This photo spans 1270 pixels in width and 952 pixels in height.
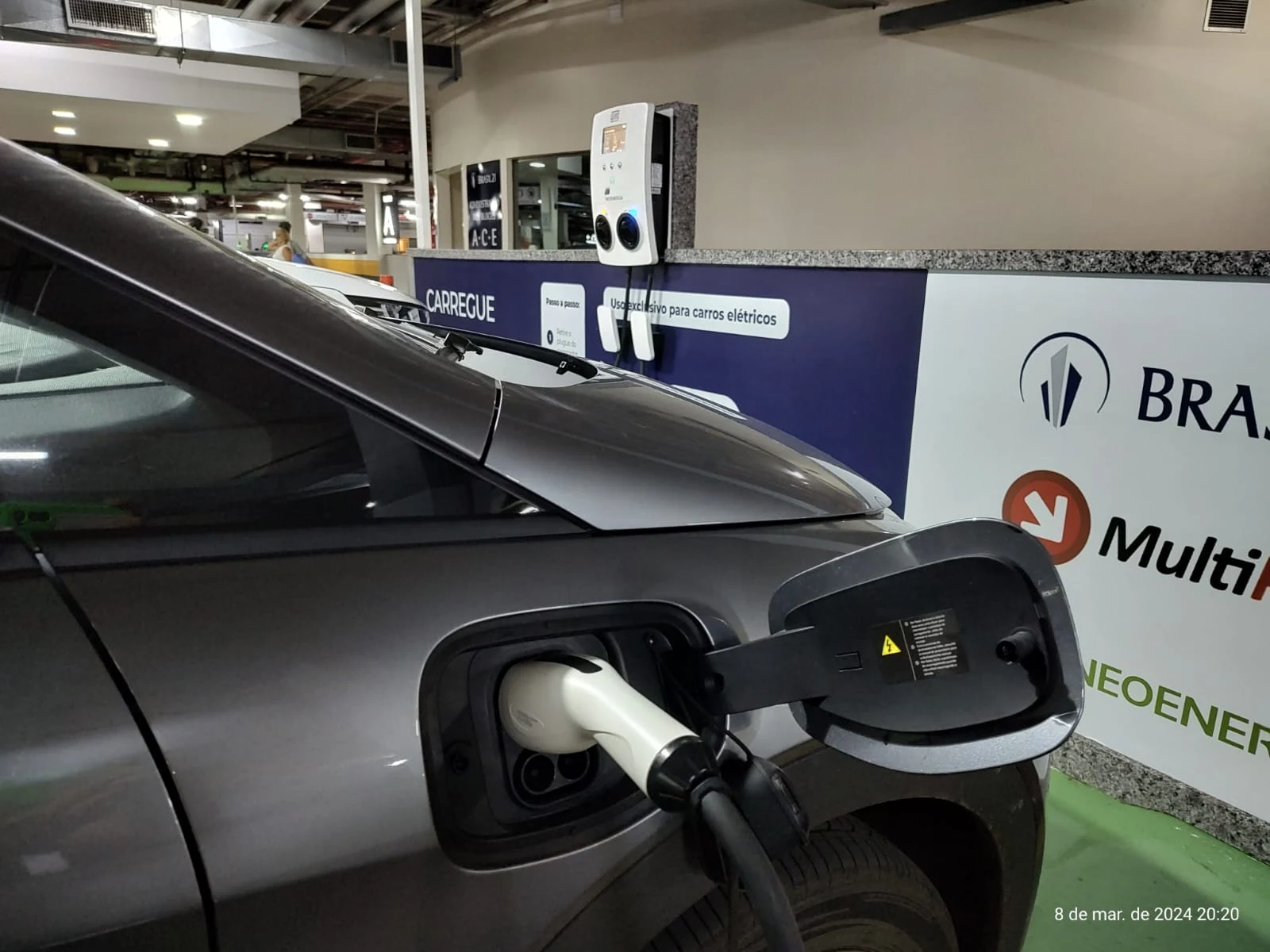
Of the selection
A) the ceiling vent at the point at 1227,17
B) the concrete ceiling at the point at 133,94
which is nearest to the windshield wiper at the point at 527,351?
the ceiling vent at the point at 1227,17

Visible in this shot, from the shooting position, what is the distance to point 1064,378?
2135 millimetres

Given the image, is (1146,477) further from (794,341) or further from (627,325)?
(627,325)

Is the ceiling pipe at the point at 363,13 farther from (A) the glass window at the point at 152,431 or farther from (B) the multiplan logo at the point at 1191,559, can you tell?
(A) the glass window at the point at 152,431

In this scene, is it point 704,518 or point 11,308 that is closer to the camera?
point 11,308

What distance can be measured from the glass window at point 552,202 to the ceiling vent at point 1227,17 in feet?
20.7

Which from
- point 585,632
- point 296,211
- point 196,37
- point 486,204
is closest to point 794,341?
point 585,632

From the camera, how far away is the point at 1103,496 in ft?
6.84

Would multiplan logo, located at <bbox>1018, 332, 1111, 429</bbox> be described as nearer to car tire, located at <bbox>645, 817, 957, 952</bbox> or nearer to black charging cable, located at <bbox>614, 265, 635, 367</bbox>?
car tire, located at <bbox>645, 817, 957, 952</bbox>

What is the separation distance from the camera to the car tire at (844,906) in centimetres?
88

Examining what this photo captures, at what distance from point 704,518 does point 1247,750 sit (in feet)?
5.82

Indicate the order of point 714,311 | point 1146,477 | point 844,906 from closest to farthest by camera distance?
point 844,906, point 1146,477, point 714,311

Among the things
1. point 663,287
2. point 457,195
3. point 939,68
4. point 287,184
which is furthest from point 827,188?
point 287,184

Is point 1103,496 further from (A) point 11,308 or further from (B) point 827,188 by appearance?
(B) point 827,188

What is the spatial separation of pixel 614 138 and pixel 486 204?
8353 mm
